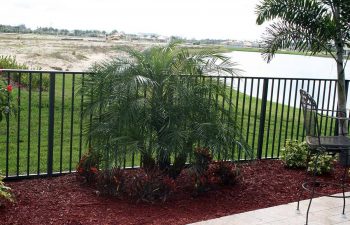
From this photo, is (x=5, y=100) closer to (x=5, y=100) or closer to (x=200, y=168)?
(x=5, y=100)

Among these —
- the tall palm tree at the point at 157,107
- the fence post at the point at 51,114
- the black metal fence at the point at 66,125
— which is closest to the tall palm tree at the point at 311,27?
the black metal fence at the point at 66,125

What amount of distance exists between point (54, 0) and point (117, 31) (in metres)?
2.40

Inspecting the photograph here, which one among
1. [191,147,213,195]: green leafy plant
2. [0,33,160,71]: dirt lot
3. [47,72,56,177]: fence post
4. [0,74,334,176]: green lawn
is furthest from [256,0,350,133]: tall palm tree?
[0,33,160,71]: dirt lot

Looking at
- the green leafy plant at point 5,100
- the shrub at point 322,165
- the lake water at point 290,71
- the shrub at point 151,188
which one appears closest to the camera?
the green leafy plant at point 5,100

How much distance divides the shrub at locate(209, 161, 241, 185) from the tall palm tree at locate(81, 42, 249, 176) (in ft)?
0.98

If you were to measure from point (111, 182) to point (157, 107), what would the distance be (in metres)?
0.82

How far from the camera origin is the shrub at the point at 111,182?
4.12 metres

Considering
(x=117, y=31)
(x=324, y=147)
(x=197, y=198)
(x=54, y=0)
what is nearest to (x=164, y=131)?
(x=197, y=198)

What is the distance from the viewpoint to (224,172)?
15.1 feet

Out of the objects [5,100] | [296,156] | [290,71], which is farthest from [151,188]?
[290,71]

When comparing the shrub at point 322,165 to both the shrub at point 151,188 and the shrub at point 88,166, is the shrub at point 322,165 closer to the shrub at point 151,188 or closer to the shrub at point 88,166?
the shrub at point 151,188

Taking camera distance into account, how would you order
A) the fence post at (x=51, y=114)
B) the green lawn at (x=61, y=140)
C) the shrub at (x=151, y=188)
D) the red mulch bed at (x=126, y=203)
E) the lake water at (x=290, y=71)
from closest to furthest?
the red mulch bed at (x=126, y=203)
the shrub at (x=151, y=188)
the fence post at (x=51, y=114)
the green lawn at (x=61, y=140)
the lake water at (x=290, y=71)

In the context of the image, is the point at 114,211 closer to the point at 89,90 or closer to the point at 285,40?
the point at 89,90

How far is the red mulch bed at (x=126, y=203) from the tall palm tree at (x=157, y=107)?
40cm
